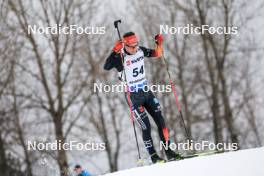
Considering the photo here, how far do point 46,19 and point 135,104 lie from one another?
54.8ft

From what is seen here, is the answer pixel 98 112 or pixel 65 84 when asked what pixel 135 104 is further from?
pixel 98 112

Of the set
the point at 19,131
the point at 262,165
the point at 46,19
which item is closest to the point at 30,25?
the point at 46,19

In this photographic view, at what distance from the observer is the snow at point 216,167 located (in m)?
8.30

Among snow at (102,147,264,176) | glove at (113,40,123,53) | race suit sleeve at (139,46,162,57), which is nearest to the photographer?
snow at (102,147,264,176)

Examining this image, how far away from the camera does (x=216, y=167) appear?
28.4 feet

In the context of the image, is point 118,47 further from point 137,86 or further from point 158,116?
point 158,116

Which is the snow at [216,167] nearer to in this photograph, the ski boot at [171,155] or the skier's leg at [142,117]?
the ski boot at [171,155]

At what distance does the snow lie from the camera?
8.30 metres

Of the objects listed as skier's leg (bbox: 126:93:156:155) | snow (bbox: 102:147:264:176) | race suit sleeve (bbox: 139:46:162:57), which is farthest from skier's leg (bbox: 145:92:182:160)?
snow (bbox: 102:147:264:176)

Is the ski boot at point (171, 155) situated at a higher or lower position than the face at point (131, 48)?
lower

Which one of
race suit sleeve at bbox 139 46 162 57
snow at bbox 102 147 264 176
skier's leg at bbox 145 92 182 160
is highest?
race suit sleeve at bbox 139 46 162 57

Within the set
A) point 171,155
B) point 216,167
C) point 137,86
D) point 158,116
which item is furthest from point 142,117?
point 216,167

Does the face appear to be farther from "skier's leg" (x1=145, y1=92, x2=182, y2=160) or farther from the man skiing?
"skier's leg" (x1=145, y1=92, x2=182, y2=160)

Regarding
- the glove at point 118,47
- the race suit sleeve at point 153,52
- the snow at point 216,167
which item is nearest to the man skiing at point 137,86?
the glove at point 118,47
